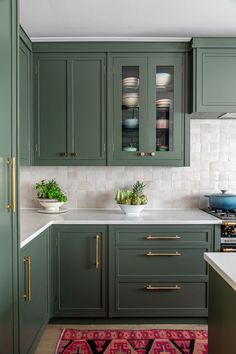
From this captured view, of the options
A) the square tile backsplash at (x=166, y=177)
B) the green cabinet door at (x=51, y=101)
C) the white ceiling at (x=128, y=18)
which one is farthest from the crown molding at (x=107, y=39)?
the square tile backsplash at (x=166, y=177)

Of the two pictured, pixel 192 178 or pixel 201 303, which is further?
pixel 192 178

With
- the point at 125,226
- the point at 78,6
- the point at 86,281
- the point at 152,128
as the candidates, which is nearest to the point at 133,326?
the point at 86,281

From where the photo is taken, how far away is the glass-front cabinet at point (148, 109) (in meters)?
2.97

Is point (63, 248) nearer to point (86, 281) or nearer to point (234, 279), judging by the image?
point (86, 281)

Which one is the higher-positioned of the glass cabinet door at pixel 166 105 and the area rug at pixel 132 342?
the glass cabinet door at pixel 166 105

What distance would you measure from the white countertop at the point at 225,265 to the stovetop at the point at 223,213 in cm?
120

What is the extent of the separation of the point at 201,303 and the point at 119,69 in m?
2.14

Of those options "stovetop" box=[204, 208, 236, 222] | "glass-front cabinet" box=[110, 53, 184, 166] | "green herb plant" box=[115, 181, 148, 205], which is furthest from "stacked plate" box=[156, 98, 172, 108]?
"stovetop" box=[204, 208, 236, 222]

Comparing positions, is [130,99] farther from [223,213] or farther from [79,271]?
[79,271]

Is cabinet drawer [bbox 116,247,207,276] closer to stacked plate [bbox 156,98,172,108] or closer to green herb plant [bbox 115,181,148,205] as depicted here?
green herb plant [bbox 115,181,148,205]

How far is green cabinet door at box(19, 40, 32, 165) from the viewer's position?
2.71 m

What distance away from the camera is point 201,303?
2740 mm

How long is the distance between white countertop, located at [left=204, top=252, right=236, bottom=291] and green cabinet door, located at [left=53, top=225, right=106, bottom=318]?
4.21ft

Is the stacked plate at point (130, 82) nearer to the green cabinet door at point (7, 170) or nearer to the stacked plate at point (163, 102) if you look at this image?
the stacked plate at point (163, 102)
